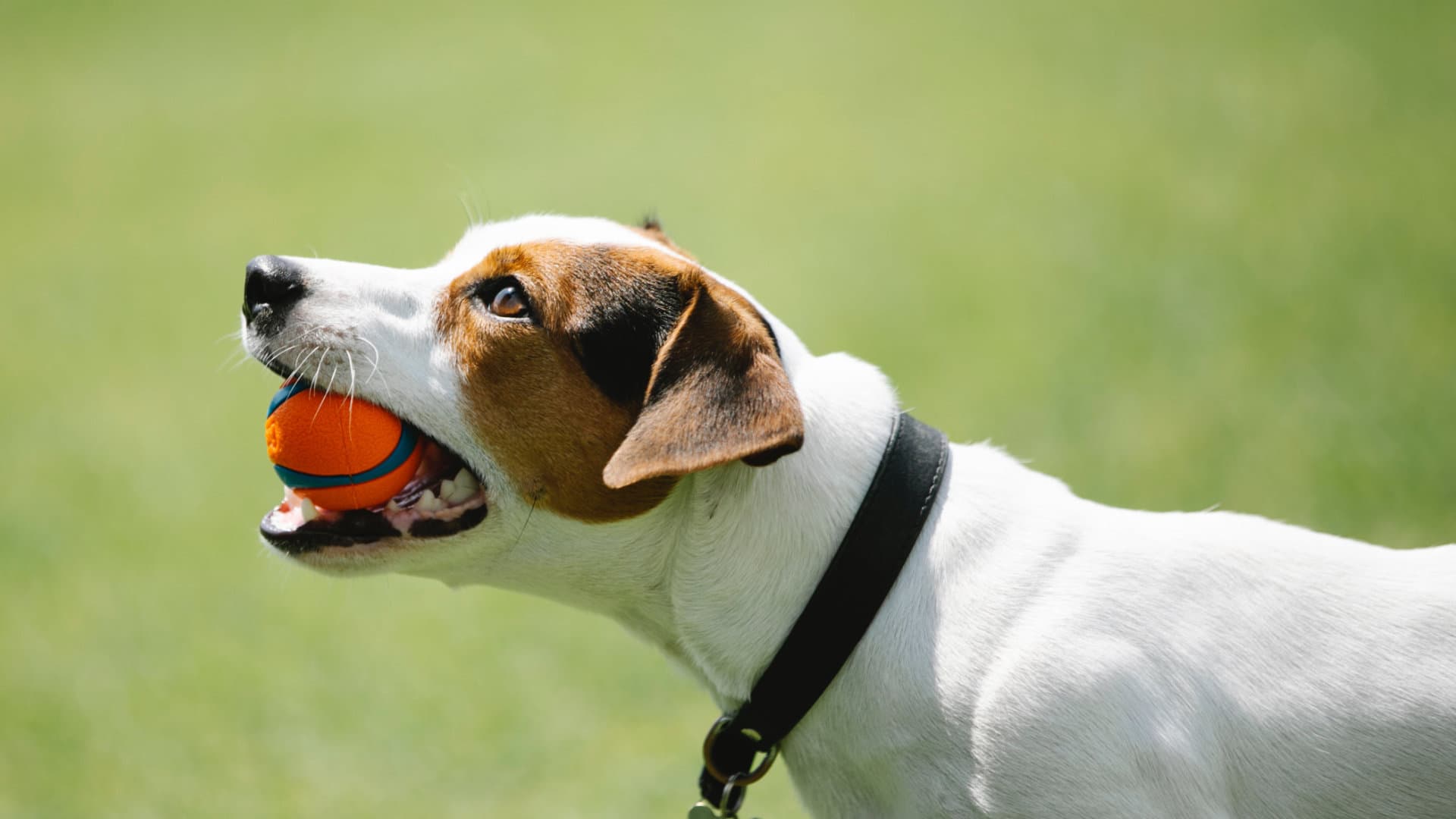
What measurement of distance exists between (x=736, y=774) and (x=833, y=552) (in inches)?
22.4

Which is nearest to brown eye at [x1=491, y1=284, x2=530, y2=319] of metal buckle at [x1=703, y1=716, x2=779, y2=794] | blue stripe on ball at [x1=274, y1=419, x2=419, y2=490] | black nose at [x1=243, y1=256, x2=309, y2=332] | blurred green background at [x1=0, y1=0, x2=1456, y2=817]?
blue stripe on ball at [x1=274, y1=419, x2=419, y2=490]

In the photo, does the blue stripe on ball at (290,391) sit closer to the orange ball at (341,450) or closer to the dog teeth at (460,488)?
the orange ball at (341,450)

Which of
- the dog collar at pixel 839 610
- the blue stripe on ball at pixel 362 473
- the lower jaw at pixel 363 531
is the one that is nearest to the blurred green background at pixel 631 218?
the blue stripe on ball at pixel 362 473

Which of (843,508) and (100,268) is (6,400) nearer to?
(100,268)

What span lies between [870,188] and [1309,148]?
3.46 metres

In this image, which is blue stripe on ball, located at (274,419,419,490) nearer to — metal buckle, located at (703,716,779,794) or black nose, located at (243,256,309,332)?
black nose, located at (243,256,309,332)

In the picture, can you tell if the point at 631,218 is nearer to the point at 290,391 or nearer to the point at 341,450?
the point at 290,391

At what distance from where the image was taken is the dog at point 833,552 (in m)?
2.66

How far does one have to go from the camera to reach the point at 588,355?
2.96m

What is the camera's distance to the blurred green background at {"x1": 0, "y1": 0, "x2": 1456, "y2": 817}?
5.58m

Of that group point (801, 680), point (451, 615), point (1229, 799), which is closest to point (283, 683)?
point (451, 615)

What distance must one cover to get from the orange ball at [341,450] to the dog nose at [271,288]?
21 centimetres

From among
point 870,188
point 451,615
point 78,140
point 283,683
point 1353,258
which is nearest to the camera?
point 283,683

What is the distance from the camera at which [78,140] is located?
14.2 m
